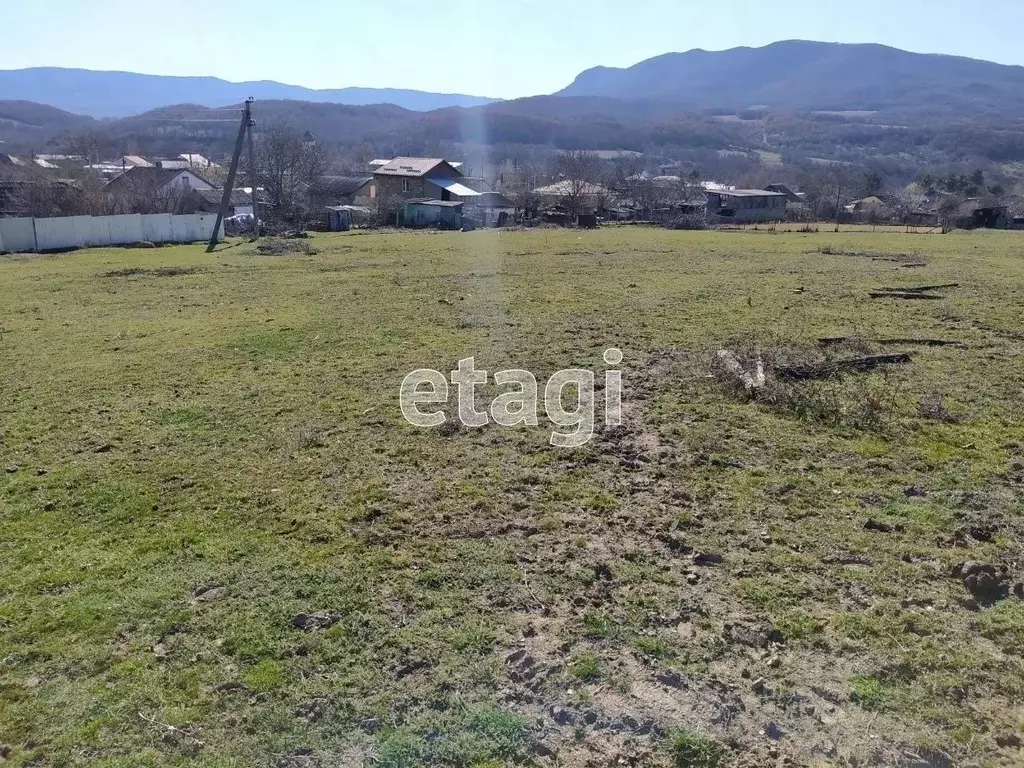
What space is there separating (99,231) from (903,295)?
29.9 meters

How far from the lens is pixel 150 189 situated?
1761 inches

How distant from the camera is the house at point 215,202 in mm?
43375

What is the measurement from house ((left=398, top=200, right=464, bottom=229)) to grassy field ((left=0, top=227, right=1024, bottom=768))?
37.5 meters

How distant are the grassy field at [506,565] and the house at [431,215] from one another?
37.5m

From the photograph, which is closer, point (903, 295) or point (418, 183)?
point (903, 295)

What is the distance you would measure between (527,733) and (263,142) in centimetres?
5541

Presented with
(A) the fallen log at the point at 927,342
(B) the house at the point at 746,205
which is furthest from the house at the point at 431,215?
(A) the fallen log at the point at 927,342

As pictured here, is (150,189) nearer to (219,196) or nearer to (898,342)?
(219,196)

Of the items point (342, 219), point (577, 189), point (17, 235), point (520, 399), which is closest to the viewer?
point (520, 399)

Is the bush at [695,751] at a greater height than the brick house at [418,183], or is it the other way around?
the brick house at [418,183]

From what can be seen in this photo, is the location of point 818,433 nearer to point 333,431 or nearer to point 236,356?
point 333,431

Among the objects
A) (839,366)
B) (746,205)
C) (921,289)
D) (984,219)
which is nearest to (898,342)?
(839,366)

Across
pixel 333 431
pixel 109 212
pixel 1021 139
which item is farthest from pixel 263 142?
pixel 1021 139

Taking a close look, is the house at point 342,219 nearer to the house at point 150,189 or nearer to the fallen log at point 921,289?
the house at point 150,189
